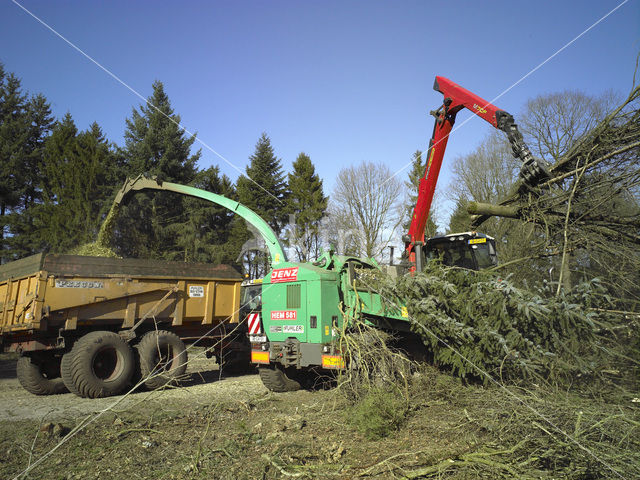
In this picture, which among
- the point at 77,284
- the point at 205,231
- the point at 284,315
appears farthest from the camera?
the point at 205,231

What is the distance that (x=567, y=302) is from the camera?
510 cm

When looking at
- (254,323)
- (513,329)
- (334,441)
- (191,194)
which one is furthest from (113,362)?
(513,329)

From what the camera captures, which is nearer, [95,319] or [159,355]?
[95,319]

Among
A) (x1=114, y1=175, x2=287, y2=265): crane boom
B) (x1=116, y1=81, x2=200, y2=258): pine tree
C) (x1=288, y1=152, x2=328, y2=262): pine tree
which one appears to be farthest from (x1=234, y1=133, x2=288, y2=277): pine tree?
(x1=114, y1=175, x2=287, y2=265): crane boom

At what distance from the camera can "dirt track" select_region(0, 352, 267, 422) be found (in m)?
6.21

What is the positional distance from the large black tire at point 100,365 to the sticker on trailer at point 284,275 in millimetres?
3066

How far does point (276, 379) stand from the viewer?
7.48 meters

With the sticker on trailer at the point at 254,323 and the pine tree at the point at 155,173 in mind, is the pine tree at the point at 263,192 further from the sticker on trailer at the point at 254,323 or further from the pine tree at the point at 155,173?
the sticker on trailer at the point at 254,323

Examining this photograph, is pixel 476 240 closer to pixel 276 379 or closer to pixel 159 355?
pixel 276 379

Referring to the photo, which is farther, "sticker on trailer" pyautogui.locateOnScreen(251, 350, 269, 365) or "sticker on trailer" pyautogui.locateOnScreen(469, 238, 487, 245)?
"sticker on trailer" pyautogui.locateOnScreen(469, 238, 487, 245)

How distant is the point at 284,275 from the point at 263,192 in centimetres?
2243

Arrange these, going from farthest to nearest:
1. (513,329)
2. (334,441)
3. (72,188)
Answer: (72,188), (513,329), (334,441)

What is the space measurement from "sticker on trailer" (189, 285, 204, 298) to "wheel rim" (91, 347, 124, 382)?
73.3 inches

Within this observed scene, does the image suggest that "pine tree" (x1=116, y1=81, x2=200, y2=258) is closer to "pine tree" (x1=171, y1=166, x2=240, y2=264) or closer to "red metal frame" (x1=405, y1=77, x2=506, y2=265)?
"pine tree" (x1=171, y1=166, x2=240, y2=264)
